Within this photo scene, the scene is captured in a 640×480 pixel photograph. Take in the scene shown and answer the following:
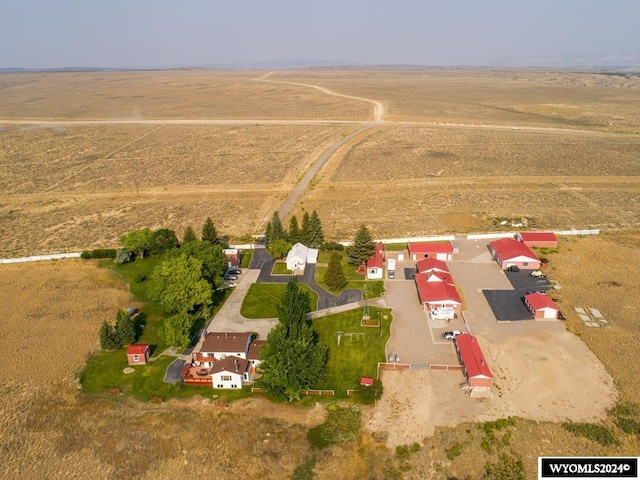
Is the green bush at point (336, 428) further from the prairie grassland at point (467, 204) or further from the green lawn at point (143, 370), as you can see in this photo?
the prairie grassland at point (467, 204)

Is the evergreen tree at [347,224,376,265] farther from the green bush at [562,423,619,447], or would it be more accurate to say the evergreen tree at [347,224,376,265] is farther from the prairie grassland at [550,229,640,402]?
the green bush at [562,423,619,447]

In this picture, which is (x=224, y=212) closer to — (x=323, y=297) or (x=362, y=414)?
(x=323, y=297)

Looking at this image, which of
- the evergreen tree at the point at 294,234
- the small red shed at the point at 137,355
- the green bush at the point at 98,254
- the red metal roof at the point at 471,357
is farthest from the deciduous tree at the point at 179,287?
the red metal roof at the point at 471,357

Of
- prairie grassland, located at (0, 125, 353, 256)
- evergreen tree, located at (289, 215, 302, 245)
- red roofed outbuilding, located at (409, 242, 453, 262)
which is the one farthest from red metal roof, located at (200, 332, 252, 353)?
prairie grassland, located at (0, 125, 353, 256)

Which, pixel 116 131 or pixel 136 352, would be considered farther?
pixel 116 131

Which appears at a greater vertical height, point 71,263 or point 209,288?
point 209,288

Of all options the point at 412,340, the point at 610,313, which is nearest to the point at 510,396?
the point at 412,340

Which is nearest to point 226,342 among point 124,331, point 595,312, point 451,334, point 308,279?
point 124,331

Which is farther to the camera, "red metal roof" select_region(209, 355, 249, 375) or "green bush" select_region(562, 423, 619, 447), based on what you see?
"red metal roof" select_region(209, 355, 249, 375)
